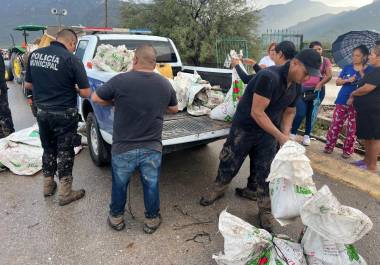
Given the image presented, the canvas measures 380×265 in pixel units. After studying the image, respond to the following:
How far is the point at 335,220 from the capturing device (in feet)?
7.57

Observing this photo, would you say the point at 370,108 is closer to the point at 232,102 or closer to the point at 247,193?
the point at 232,102

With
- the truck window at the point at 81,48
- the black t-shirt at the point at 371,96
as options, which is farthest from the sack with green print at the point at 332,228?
the truck window at the point at 81,48

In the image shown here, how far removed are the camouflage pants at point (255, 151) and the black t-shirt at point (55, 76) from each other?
5.44 feet

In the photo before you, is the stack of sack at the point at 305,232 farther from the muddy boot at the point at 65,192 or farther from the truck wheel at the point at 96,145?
the truck wheel at the point at 96,145

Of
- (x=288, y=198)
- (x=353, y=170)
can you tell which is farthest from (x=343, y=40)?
(x=288, y=198)

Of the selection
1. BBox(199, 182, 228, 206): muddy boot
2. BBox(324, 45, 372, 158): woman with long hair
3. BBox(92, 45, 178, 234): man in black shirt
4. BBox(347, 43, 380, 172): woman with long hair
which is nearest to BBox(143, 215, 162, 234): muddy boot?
BBox(92, 45, 178, 234): man in black shirt

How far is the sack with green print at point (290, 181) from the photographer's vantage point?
264 centimetres

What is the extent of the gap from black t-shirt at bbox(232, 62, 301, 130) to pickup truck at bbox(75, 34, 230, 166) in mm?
553

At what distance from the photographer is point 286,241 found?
8.82 feet

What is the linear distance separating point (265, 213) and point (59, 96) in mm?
2430

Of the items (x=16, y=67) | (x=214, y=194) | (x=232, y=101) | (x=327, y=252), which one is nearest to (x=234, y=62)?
(x=232, y=101)

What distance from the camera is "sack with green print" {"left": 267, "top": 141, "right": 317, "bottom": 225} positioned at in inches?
104

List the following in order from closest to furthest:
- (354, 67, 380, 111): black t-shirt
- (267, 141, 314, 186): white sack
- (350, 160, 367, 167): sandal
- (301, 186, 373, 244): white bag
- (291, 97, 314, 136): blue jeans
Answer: (301, 186, 373, 244): white bag < (267, 141, 314, 186): white sack < (354, 67, 380, 111): black t-shirt < (350, 160, 367, 167): sandal < (291, 97, 314, 136): blue jeans

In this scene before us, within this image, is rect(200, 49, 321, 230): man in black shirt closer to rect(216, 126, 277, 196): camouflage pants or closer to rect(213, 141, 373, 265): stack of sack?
rect(216, 126, 277, 196): camouflage pants
